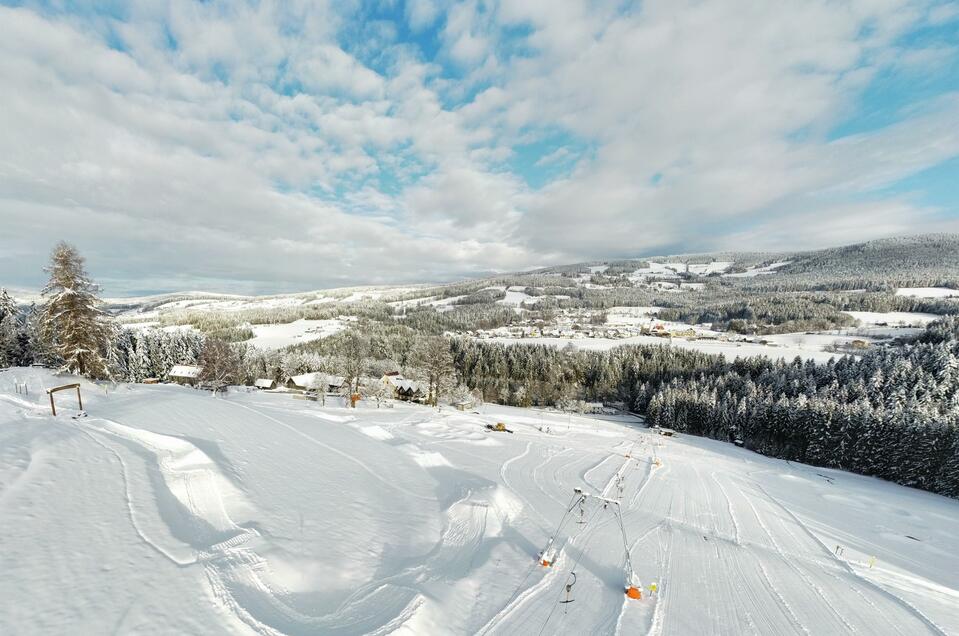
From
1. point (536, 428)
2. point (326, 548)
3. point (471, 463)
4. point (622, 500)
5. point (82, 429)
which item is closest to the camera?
point (326, 548)

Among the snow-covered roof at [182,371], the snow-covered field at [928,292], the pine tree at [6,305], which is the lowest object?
the snow-covered roof at [182,371]

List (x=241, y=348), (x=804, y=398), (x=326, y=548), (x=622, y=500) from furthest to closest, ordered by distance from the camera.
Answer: (x=241, y=348) < (x=804, y=398) < (x=622, y=500) < (x=326, y=548)

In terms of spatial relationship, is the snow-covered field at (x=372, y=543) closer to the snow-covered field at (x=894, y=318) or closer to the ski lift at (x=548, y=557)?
the ski lift at (x=548, y=557)

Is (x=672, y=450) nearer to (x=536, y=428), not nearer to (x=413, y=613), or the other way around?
(x=536, y=428)

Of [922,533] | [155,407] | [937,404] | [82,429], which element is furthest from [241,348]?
[937,404]

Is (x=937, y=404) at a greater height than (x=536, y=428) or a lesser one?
greater

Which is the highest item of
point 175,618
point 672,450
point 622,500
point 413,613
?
point 175,618

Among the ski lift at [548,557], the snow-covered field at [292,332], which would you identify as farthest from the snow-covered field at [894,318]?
the snow-covered field at [292,332]

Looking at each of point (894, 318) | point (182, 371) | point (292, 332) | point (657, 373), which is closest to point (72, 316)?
point (182, 371)

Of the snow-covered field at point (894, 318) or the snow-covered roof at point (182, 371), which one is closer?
the snow-covered roof at point (182, 371)
